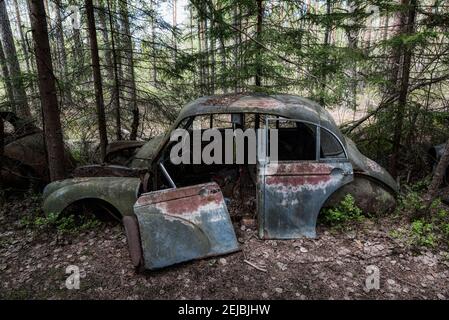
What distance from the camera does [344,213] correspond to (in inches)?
165

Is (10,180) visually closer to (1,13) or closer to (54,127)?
(54,127)

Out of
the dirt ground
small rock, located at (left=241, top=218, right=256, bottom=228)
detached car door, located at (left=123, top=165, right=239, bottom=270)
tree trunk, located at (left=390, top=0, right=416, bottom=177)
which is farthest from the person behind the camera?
tree trunk, located at (left=390, top=0, right=416, bottom=177)

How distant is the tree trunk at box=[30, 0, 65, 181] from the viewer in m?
4.21

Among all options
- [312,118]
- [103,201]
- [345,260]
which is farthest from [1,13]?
[345,260]

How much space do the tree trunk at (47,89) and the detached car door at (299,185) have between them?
3.29 meters

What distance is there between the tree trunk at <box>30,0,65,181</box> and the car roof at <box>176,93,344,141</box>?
6.83 ft

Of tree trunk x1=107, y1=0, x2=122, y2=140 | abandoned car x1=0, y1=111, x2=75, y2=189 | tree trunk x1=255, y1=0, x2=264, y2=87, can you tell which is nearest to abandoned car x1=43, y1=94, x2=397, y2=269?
abandoned car x1=0, y1=111, x2=75, y2=189

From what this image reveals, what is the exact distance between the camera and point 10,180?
19.1 ft

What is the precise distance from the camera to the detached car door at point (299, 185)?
388 cm

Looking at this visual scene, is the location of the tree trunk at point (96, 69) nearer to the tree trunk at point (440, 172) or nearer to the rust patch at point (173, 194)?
the rust patch at point (173, 194)

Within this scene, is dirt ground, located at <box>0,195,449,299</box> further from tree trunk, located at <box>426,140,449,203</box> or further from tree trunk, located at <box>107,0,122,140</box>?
tree trunk, located at <box>107,0,122,140</box>

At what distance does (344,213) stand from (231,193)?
1681 millimetres

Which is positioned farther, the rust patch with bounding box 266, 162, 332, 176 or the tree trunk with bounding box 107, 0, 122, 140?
the tree trunk with bounding box 107, 0, 122, 140

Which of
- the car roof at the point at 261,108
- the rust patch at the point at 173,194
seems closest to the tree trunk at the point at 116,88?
the car roof at the point at 261,108
